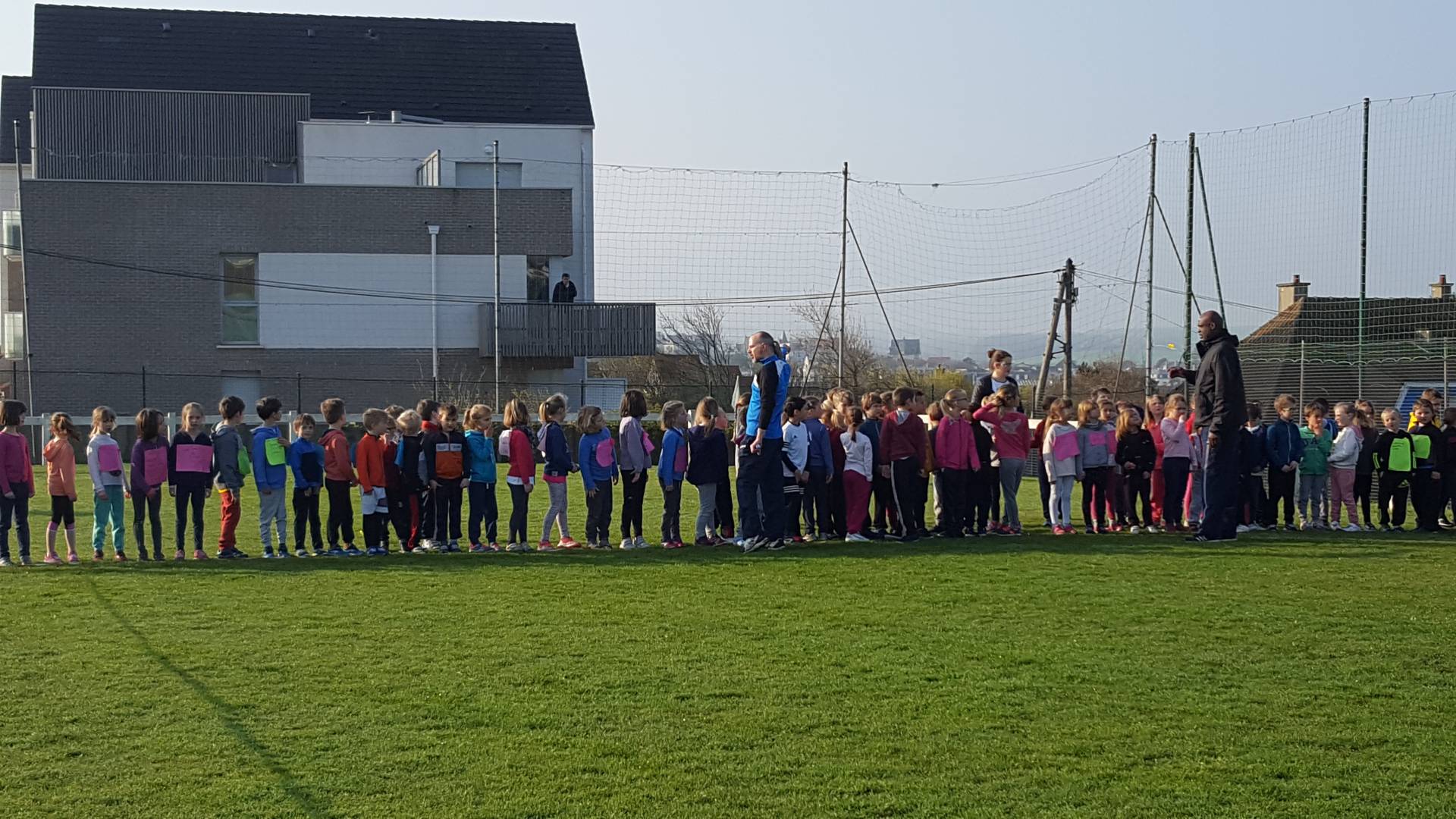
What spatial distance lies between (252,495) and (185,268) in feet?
55.2

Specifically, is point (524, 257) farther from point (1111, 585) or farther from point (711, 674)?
point (711, 674)

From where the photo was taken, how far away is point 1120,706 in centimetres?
683

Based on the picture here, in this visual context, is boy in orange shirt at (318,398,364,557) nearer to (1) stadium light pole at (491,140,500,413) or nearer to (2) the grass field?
(2) the grass field

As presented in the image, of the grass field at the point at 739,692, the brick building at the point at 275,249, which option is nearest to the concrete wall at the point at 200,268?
the brick building at the point at 275,249

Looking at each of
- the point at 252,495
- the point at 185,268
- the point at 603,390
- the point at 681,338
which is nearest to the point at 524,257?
the point at 603,390

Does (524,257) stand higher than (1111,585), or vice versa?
(524,257)

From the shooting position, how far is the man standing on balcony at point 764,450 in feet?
42.1

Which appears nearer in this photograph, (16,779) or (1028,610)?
(16,779)

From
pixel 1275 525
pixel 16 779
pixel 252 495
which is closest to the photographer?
pixel 16 779

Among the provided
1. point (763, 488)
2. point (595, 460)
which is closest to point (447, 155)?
point (595, 460)

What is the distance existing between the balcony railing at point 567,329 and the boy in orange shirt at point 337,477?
22628 millimetres

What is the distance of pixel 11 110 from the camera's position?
47031mm

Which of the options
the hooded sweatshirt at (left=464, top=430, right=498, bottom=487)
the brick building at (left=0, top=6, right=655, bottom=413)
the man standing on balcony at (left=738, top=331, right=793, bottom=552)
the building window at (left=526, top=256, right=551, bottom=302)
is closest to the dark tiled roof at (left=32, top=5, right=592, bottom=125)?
the brick building at (left=0, top=6, right=655, bottom=413)

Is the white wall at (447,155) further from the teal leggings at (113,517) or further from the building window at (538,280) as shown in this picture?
the teal leggings at (113,517)
